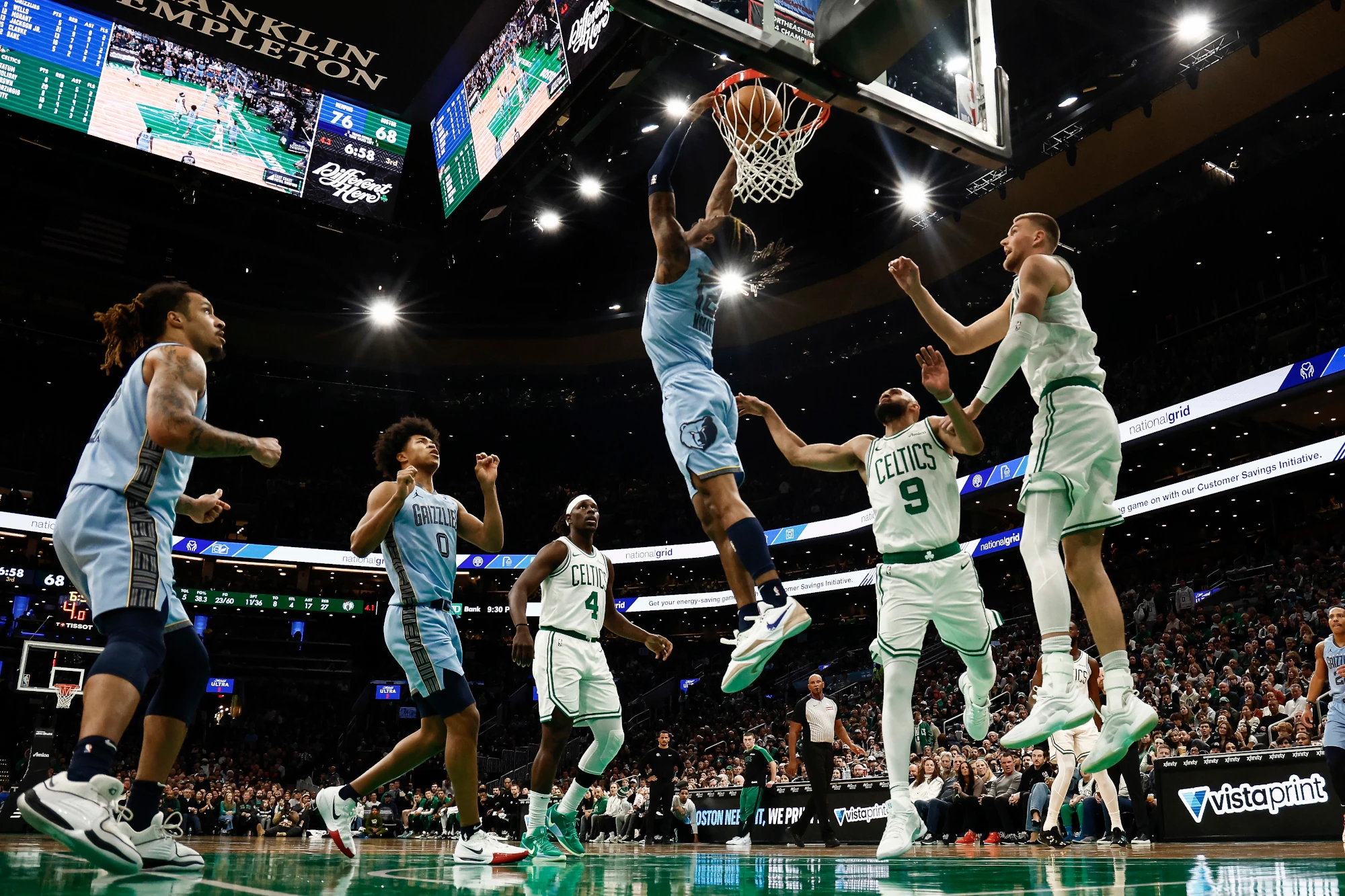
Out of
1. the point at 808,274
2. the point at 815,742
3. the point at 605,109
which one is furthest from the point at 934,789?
the point at 808,274

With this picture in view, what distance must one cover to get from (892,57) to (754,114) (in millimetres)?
1003

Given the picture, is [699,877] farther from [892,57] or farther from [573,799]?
[892,57]

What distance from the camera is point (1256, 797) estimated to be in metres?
9.60

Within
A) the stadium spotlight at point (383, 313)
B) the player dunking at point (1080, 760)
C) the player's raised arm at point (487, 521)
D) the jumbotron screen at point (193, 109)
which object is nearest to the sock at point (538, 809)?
the player's raised arm at point (487, 521)

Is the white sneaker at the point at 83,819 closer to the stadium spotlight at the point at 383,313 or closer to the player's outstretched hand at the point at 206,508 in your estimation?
the player's outstretched hand at the point at 206,508

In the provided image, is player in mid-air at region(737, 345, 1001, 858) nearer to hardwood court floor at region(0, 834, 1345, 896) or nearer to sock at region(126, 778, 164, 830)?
hardwood court floor at region(0, 834, 1345, 896)

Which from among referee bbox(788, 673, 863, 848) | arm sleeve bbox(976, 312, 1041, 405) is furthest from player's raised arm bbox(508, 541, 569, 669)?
referee bbox(788, 673, 863, 848)

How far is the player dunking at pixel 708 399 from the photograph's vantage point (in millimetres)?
4879

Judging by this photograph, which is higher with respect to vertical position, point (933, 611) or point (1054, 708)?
point (933, 611)

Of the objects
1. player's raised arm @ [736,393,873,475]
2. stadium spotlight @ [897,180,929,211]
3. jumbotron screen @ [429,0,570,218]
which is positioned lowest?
player's raised arm @ [736,393,873,475]

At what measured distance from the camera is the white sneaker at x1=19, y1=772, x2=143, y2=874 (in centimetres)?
299

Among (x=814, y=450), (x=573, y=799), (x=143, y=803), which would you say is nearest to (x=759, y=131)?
(x=814, y=450)

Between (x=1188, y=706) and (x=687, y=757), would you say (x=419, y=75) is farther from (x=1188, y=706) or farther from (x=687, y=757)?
(x=687, y=757)

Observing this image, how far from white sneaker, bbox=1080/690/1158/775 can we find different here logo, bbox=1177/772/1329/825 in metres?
6.81
